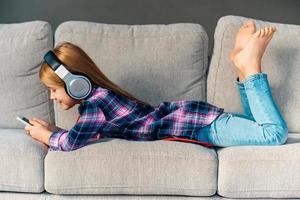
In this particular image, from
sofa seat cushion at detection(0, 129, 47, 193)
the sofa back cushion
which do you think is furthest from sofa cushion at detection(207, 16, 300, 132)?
sofa seat cushion at detection(0, 129, 47, 193)

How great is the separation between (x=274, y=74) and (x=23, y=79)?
3.55 feet

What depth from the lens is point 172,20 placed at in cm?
310

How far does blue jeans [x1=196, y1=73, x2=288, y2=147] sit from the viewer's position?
209cm

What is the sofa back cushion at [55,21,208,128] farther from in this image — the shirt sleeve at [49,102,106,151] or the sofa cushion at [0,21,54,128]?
the shirt sleeve at [49,102,106,151]

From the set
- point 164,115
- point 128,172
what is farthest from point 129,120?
point 128,172

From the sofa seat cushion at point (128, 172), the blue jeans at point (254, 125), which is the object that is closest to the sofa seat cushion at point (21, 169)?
the sofa seat cushion at point (128, 172)

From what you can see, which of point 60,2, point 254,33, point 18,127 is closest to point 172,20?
point 60,2

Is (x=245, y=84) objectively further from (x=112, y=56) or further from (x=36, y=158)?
(x=36, y=158)

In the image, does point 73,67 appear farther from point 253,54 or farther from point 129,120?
point 253,54

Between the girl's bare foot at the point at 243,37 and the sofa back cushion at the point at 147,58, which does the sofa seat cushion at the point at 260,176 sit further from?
the sofa back cushion at the point at 147,58

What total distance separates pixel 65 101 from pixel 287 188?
0.86m

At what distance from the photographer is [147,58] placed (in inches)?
95.7

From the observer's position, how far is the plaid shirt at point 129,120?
1985 millimetres

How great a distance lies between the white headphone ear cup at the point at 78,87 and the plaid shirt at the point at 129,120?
0.12 ft
